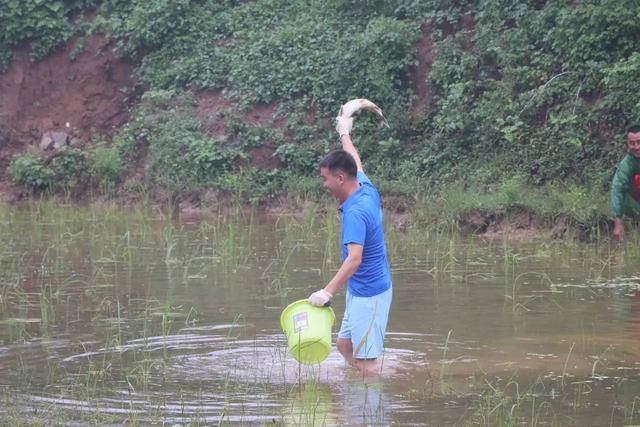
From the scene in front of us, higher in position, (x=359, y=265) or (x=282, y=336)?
(x=359, y=265)

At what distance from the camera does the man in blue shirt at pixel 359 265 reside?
7113 mm

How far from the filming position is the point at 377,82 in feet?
57.9

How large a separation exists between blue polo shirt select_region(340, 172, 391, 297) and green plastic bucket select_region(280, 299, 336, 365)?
0.29m

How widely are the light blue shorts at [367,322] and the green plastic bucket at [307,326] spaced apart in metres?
0.16

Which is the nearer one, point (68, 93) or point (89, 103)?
point (89, 103)

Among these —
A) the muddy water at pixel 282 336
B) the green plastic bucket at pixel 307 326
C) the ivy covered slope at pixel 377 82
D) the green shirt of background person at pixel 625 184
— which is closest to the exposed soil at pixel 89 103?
the ivy covered slope at pixel 377 82

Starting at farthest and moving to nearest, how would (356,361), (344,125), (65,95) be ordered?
1. (65,95)
2. (344,125)
3. (356,361)

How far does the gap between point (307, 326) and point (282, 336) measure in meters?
1.70

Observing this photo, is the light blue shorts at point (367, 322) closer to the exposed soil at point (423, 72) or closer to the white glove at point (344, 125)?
the white glove at point (344, 125)

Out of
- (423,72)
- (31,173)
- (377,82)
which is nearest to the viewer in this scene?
(377,82)

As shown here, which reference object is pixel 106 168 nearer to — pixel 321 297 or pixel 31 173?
pixel 31 173

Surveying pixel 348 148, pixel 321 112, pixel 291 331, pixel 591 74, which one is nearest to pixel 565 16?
pixel 591 74

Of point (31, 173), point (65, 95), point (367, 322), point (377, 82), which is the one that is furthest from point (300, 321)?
point (65, 95)

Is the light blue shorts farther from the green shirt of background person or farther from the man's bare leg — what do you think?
the green shirt of background person
